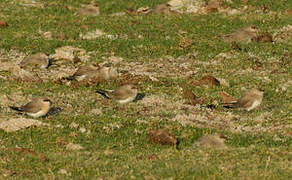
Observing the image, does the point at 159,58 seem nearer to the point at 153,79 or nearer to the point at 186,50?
the point at 186,50

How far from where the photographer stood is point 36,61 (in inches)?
1328

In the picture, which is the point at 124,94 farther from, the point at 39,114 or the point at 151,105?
the point at 39,114

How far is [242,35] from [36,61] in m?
11.5

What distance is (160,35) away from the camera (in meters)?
39.2

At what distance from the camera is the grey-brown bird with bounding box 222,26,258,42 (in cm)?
3784

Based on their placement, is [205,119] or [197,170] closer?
[197,170]

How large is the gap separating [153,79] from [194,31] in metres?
9.10

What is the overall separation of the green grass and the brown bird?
208mm

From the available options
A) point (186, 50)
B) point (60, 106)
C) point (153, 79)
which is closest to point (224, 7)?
point (186, 50)

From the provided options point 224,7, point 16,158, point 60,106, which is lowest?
point 224,7

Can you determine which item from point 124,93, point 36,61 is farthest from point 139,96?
point 36,61

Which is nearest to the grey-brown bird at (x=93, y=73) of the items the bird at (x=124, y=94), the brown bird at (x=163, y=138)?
the bird at (x=124, y=94)

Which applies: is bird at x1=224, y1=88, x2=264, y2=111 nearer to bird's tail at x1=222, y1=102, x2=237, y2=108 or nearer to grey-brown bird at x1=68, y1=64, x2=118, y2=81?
bird's tail at x1=222, y1=102, x2=237, y2=108

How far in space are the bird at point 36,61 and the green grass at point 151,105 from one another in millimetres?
1678
